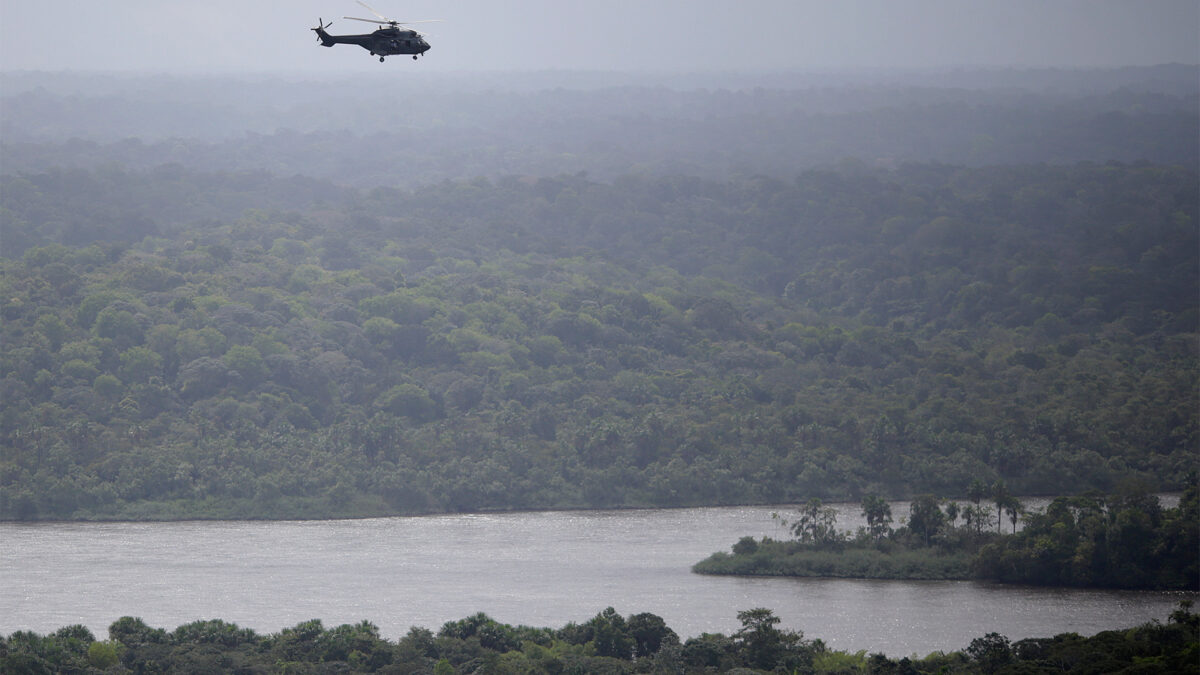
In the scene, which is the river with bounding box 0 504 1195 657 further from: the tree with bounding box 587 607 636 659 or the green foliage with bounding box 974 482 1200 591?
the tree with bounding box 587 607 636 659

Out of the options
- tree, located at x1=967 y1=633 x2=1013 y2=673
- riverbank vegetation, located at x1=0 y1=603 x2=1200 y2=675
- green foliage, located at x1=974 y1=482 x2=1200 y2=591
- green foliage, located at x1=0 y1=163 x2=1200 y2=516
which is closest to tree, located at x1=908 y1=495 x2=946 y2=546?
green foliage, located at x1=0 y1=163 x2=1200 y2=516

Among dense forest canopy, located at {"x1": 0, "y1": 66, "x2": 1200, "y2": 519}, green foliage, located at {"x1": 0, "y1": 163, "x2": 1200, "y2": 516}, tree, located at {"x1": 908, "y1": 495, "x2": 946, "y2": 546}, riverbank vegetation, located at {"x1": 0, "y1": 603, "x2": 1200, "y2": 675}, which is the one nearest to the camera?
riverbank vegetation, located at {"x1": 0, "y1": 603, "x2": 1200, "y2": 675}

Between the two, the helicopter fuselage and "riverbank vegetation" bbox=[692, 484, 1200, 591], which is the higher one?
the helicopter fuselage

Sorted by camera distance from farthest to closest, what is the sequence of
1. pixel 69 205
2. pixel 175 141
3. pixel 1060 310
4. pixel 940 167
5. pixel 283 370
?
pixel 175 141, pixel 940 167, pixel 69 205, pixel 1060 310, pixel 283 370

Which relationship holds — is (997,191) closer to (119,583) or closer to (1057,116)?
(1057,116)

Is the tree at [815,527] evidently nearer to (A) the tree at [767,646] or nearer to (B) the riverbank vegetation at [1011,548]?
(B) the riverbank vegetation at [1011,548]

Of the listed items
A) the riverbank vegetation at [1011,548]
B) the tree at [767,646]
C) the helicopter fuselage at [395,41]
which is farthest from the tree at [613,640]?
the helicopter fuselage at [395,41]

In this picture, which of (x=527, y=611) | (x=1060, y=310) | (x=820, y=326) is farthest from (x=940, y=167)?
(x=527, y=611)
